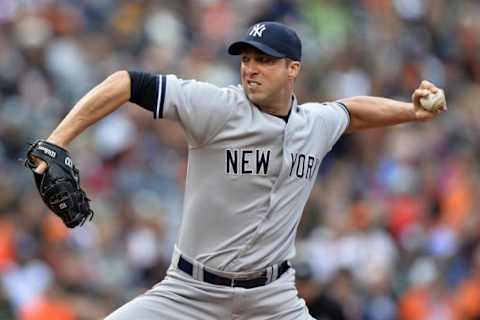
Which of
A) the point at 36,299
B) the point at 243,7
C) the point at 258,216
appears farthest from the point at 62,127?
the point at 243,7

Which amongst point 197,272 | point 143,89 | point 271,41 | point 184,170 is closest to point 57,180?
point 143,89

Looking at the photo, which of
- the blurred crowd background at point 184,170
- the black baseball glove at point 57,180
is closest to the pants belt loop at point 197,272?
the black baseball glove at point 57,180

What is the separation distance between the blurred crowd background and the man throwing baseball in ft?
9.18

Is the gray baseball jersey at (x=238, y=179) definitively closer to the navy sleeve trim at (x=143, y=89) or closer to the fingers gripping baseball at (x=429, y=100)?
the navy sleeve trim at (x=143, y=89)

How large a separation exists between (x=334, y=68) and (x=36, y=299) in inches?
202

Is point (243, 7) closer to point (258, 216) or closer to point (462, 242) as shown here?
point (462, 242)

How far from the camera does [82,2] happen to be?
1381 cm

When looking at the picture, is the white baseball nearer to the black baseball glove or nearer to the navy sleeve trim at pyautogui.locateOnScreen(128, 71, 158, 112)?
the navy sleeve trim at pyautogui.locateOnScreen(128, 71, 158, 112)

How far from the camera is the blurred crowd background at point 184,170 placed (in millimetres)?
10766

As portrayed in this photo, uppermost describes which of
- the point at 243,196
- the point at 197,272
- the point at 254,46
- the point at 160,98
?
the point at 254,46

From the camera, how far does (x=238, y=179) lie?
677 cm

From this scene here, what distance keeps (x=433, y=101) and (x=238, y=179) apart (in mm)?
1139

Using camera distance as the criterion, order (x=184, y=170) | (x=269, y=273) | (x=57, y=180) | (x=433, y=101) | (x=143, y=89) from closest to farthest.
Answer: (x=57, y=180) → (x=143, y=89) → (x=269, y=273) → (x=433, y=101) → (x=184, y=170)

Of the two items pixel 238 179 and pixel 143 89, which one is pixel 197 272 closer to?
pixel 238 179
